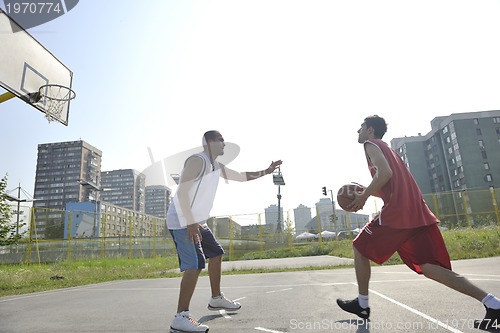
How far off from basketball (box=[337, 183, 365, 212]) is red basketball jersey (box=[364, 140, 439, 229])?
1.12 ft

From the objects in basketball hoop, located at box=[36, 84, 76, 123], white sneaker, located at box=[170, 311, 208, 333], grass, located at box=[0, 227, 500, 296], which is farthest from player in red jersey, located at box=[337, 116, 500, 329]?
basketball hoop, located at box=[36, 84, 76, 123]

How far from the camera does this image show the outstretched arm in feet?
14.3

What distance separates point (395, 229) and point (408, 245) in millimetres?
215

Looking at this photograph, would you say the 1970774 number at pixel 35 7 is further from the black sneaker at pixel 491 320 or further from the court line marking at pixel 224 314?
the black sneaker at pixel 491 320

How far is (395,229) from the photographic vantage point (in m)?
2.97

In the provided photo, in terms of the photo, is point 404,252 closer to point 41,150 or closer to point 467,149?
point 467,149

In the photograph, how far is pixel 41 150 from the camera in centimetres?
12544

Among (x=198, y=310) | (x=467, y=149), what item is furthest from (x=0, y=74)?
(x=467, y=149)

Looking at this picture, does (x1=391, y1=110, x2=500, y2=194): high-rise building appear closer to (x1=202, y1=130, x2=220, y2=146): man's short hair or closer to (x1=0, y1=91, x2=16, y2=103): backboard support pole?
(x1=202, y1=130, x2=220, y2=146): man's short hair

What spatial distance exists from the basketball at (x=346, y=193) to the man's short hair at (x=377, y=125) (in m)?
0.59

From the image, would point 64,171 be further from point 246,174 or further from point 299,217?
point 246,174

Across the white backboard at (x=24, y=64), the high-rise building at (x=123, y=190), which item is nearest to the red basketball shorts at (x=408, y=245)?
the white backboard at (x=24, y=64)

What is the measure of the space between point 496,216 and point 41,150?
143 metres

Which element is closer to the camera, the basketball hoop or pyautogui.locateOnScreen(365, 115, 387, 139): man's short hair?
pyautogui.locateOnScreen(365, 115, 387, 139): man's short hair
